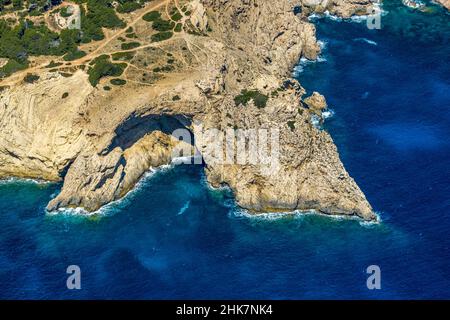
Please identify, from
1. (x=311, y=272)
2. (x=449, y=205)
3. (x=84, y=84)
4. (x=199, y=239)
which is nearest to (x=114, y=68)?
(x=84, y=84)

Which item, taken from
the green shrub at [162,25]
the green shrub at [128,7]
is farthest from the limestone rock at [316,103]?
the green shrub at [128,7]

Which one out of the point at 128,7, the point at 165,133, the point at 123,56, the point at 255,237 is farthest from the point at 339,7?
the point at 255,237

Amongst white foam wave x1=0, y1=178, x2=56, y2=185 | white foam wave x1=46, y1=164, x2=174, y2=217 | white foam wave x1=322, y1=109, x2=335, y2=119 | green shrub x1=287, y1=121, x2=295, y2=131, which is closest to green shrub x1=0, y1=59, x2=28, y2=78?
white foam wave x1=0, y1=178, x2=56, y2=185

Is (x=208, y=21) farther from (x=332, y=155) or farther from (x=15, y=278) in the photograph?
(x=15, y=278)

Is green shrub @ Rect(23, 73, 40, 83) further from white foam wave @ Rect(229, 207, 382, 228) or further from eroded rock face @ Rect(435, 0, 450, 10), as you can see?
eroded rock face @ Rect(435, 0, 450, 10)

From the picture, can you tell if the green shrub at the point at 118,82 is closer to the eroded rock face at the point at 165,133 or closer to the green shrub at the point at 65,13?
the eroded rock face at the point at 165,133

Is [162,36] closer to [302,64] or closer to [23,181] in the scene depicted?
[302,64]
